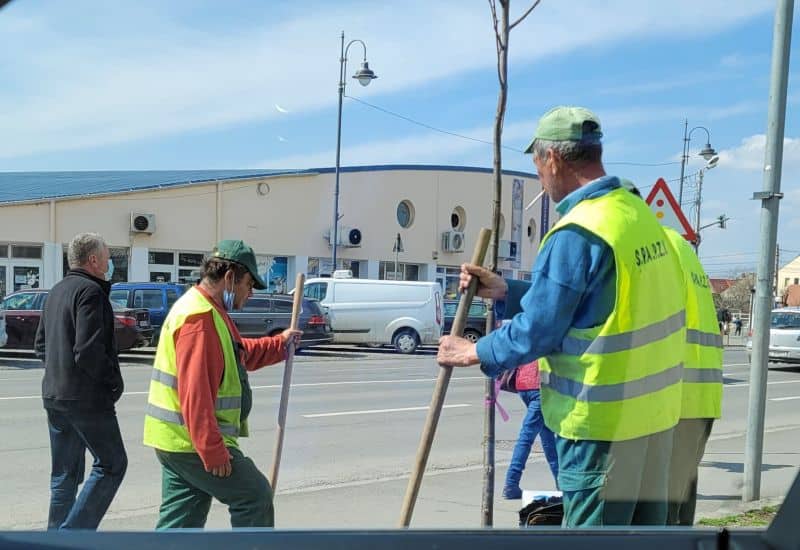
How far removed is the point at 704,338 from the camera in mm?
3037

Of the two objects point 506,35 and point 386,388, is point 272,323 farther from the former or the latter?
point 506,35

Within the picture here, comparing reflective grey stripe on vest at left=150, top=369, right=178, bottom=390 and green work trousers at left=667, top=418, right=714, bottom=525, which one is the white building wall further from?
green work trousers at left=667, top=418, right=714, bottom=525

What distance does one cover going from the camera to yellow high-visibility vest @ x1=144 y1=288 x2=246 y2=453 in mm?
3375

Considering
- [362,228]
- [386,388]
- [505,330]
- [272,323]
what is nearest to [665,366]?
[505,330]

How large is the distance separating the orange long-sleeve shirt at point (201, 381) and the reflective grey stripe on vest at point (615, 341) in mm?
1565

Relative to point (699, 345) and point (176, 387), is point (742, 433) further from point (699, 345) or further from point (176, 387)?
point (176, 387)

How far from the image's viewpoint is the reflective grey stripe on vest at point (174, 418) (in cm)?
338

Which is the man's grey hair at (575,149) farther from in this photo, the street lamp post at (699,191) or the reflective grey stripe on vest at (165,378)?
the reflective grey stripe on vest at (165,378)

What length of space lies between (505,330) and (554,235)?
0.29 metres

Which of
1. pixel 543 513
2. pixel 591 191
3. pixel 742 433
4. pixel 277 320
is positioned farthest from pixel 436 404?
pixel 277 320

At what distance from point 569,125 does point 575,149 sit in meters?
0.10

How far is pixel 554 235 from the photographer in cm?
231

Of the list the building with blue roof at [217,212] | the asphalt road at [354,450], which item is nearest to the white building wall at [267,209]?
the building with blue roof at [217,212]

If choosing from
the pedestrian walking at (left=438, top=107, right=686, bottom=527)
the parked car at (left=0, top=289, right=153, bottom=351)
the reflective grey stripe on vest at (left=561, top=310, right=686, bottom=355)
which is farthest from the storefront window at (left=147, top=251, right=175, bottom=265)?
the parked car at (left=0, top=289, right=153, bottom=351)
